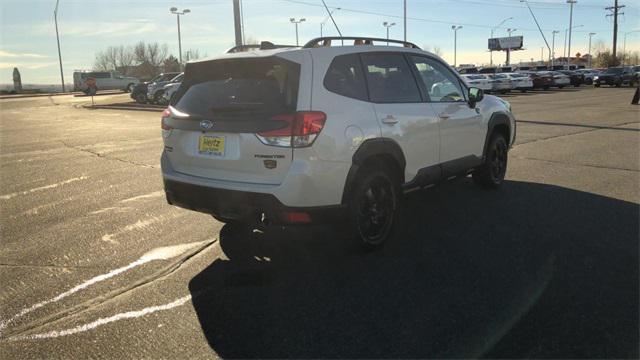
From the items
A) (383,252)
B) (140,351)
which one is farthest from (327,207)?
(140,351)

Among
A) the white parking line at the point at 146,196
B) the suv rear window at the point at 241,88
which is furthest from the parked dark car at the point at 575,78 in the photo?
the suv rear window at the point at 241,88

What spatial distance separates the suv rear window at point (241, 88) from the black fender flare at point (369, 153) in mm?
715

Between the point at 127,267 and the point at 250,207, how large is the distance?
1.36 metres

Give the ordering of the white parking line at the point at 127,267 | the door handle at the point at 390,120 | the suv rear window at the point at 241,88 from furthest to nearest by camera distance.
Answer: the door handle at the point at 390,120 < the suv rear window at the point at 241,88 < the white parking line at the point at 127,267

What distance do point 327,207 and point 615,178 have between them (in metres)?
5.44

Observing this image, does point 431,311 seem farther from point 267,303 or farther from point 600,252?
point 600,252

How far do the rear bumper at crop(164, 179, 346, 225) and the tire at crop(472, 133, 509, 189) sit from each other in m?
3.23

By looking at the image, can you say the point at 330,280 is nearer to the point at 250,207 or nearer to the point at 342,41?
the point at 250,207

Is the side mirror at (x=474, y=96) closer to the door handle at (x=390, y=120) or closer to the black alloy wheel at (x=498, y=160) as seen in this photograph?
the black alloy wheel at (x=498, y=160)

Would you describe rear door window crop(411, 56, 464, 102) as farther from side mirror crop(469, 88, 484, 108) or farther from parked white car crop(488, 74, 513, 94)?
parked white car crop(488, 74, 513, 94)

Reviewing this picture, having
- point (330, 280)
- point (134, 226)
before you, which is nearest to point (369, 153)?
point (330, 280)

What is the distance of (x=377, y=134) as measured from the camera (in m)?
4.66

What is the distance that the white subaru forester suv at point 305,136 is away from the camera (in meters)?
4.12

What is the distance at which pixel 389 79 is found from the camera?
Result: 510 centimetres
